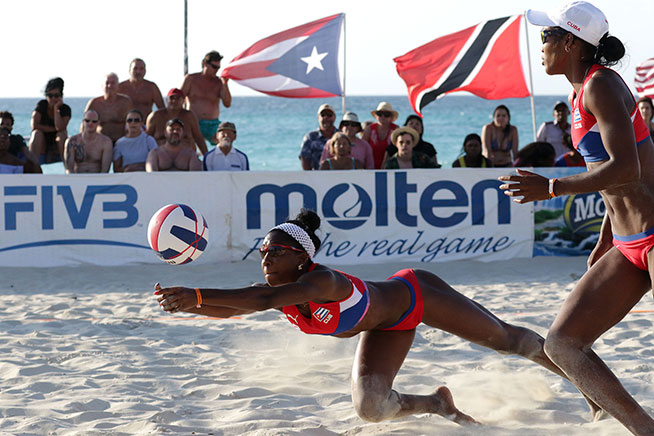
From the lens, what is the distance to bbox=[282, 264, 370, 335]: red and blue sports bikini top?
12.0 ft

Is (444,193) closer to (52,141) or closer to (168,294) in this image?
(52,141)

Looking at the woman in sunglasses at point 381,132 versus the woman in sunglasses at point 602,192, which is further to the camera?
the woman in sunglasses at point 381,132

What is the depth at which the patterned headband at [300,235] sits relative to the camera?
3721 millimetres

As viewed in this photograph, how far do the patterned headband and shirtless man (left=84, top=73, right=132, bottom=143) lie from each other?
6495 millimetres

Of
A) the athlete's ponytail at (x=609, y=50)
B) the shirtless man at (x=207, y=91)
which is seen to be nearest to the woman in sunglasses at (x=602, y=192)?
the athlete's ponytail at (x=609, y=50)

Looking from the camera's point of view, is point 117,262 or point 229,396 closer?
point 229,396

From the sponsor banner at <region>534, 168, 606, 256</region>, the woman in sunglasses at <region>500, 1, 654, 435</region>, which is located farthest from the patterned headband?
the sponsor banner at <region>534, 168, 606, 256</region>

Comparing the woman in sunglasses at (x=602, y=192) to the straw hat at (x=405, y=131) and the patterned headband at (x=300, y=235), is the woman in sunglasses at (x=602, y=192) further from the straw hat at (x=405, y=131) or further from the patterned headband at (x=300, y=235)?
the straw hat at (x=405, y=131)

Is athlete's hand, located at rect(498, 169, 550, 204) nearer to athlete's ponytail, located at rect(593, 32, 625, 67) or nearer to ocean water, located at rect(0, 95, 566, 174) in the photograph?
athlete's ponytail, located at rect(593, 32, 625, 67)

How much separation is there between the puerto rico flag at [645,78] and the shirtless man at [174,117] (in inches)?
273

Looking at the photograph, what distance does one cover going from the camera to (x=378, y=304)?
380cm

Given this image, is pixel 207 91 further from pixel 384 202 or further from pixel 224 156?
pixel 384 202

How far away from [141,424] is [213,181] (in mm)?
5117

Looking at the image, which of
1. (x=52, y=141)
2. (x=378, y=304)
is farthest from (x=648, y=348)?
(x=52, y=141)
